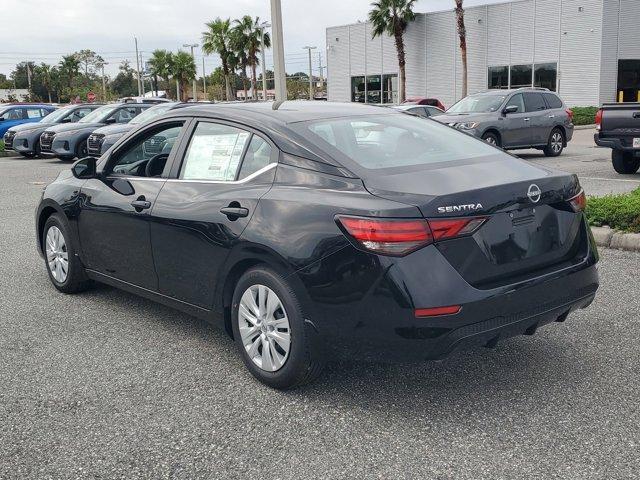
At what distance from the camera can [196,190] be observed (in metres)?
4.45

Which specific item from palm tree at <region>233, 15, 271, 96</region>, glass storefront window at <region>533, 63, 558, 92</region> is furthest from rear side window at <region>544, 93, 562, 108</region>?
palm tree at <region>233, 15, 271, 96</region>

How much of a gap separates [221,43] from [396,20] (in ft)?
83.8

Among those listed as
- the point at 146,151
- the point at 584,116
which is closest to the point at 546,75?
the point at 584,116

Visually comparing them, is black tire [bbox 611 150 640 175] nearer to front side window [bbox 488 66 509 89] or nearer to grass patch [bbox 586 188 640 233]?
grass patch [bbox 586 188 640 233]

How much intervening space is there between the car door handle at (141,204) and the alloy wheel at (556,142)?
50.7 feet

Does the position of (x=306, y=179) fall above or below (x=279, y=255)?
above

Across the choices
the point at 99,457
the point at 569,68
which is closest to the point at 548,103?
the point at 99,457

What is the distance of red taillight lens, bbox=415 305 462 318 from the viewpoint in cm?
337

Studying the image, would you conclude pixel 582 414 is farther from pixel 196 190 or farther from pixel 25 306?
pixel 25 306

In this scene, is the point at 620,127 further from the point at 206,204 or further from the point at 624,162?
the point at 206,204

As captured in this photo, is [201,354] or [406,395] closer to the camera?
[406,395]

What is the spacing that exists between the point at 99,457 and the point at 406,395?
1584 millimetres

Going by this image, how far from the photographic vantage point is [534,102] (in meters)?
18.1

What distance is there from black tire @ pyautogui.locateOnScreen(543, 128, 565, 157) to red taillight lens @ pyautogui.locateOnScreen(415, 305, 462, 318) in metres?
16.0
